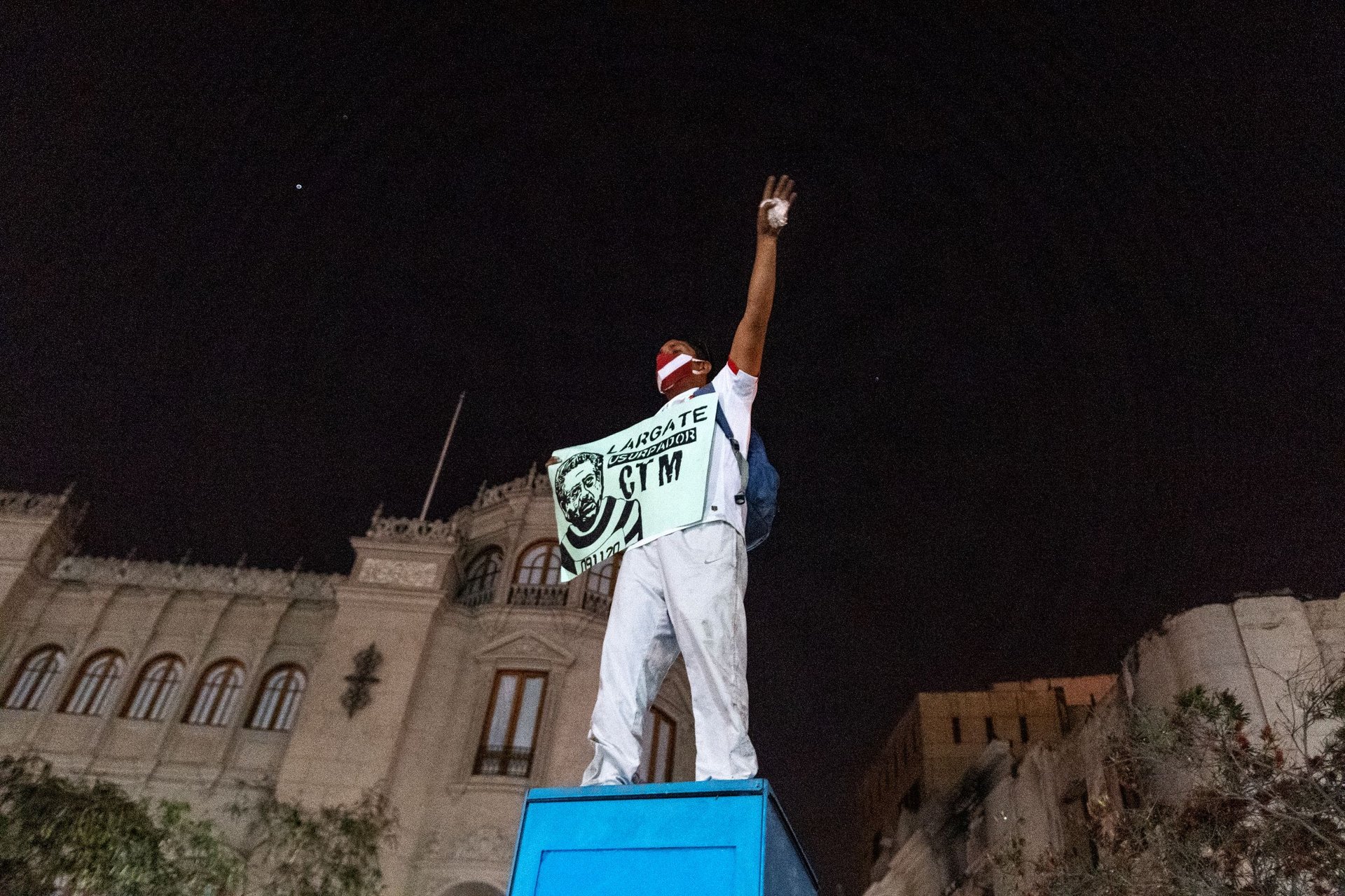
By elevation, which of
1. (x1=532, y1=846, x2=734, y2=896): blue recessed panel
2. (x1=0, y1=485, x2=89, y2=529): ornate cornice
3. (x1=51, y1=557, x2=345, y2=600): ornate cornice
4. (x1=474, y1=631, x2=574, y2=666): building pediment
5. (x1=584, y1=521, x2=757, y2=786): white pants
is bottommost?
(x1=532, y1=846, x2=734, y2=896): blue recessed panel

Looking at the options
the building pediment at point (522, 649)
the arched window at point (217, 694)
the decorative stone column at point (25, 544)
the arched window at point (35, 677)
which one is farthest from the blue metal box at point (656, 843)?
the decorative stone column at point (25, 544)

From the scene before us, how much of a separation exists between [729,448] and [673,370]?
66cm

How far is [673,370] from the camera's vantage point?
206 inches

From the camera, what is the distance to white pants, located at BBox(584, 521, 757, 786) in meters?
4.10

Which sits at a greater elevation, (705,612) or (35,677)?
(35,677)

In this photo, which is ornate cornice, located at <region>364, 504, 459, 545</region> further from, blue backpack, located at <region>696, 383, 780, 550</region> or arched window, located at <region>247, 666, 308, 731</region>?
blue backpack, located at <region>696, 383, 780, 550</region>

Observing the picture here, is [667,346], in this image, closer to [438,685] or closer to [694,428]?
A: [694,428]

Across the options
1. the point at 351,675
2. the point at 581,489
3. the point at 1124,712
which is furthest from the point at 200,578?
the point at 581,489

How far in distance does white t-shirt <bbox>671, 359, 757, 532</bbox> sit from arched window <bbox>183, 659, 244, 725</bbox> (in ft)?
82.2

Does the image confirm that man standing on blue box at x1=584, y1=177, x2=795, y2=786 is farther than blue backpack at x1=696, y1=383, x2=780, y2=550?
No

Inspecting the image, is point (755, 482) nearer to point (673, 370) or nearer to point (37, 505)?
point (673, 370)

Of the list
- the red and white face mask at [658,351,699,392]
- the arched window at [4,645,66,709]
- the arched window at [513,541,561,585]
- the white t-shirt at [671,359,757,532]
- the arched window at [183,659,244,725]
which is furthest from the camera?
the arched window at [513,541,561,585]

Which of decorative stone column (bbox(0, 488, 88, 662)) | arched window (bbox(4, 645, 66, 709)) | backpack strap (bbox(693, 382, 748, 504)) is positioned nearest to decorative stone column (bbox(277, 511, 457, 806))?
arched window (bbox(4, 645, 66, 709))

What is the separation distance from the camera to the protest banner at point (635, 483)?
15.4 ft
